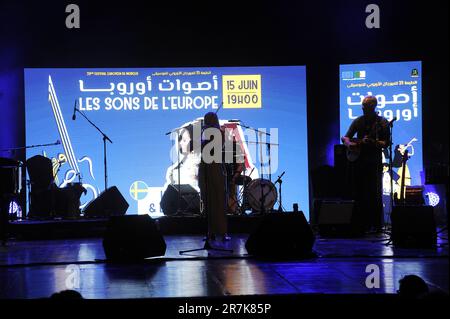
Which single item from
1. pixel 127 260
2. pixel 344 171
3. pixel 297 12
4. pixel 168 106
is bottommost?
pixel 127 260

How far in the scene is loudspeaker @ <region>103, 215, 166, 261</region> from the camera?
611cm

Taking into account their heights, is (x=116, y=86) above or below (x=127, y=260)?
above

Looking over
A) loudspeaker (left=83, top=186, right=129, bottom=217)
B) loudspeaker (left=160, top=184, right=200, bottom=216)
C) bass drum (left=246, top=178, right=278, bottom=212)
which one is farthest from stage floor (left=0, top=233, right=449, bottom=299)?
loudspeaker (left=160, top=184, right=200, bottom=216)

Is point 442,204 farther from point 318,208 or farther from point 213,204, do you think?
point 213,204

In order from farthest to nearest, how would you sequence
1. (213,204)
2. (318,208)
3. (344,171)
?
(344,171) < (318,208) < (213,204)

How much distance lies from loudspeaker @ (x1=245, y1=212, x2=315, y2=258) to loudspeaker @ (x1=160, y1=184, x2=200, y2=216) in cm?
424

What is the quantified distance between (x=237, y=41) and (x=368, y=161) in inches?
164

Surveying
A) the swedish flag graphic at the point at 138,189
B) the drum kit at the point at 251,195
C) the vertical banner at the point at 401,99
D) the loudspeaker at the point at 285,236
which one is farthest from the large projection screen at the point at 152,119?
the loudspeaker at the point at 285,236

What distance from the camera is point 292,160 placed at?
37.5 ft

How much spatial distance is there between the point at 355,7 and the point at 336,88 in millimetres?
1365

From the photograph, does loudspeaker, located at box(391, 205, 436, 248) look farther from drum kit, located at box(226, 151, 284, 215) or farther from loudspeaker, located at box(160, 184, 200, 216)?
loudspeaker, located at box(160, 184, 200, 216)

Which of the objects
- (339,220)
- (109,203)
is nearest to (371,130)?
(339,220)
